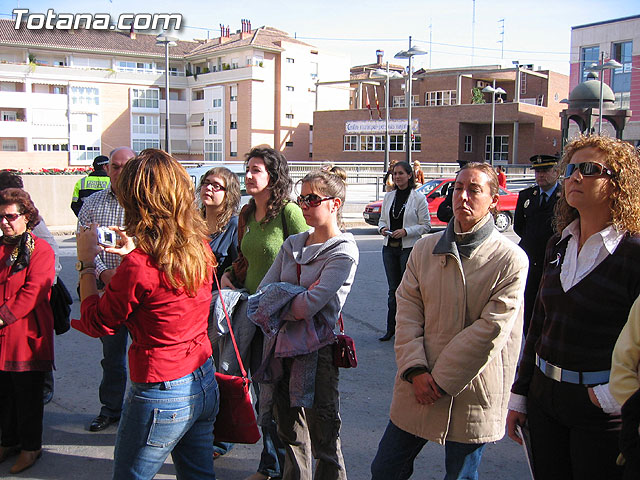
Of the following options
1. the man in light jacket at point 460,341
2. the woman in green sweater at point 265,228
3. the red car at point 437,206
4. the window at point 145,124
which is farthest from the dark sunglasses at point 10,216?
the window at point 145,124

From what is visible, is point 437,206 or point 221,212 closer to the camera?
point 221,212

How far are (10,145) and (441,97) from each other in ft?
146

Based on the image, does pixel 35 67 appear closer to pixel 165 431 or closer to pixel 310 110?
pixel 310 110

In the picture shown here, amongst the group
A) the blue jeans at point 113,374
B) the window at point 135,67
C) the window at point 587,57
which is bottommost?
the blue jeans at point 113,374

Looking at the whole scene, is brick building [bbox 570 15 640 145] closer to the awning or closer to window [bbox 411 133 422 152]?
window [bbox 411 133 422 152]

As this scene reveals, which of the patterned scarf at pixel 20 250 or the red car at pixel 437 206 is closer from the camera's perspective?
the patterned scarf at pixel 20 250

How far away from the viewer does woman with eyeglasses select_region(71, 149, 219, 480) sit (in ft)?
8.13

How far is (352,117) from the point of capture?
202 feet

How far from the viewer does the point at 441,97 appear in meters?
64.2

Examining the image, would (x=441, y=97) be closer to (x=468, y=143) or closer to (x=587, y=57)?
(x=468, y=143)

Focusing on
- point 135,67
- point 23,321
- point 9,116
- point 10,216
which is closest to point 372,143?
point 135,67

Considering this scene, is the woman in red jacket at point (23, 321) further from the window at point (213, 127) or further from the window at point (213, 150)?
the window at point (213, 127)

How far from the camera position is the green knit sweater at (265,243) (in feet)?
12.8

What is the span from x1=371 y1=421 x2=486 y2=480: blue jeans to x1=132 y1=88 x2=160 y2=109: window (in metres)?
69.5
